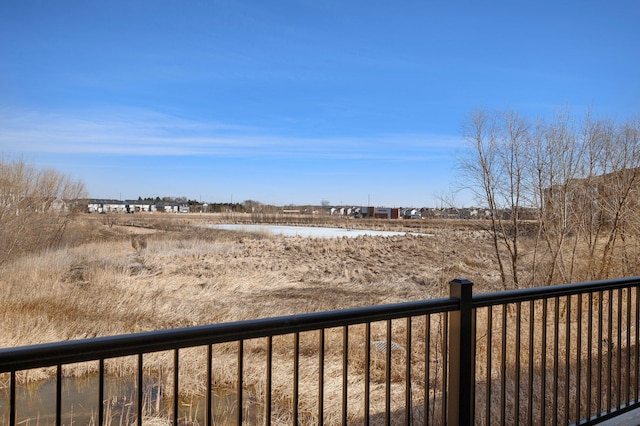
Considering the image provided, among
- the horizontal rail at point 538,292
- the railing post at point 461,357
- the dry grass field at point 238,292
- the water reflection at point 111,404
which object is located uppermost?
the horizontal rail at point 538,292

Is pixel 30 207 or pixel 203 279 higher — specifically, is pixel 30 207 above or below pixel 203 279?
above

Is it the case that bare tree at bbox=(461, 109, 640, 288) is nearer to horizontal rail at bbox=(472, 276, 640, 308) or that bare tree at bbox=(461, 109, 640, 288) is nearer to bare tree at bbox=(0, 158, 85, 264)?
horizontal rail at bbox=(472, 276, 640, 308)

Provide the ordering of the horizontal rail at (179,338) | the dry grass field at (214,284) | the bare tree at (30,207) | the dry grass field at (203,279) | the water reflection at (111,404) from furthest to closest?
the bare tree at (30,207) < the dry grass field at (203,279) < the dry grass field at (214,284) < the water reflection at (111,404) < the horizontal rail at (179,338)

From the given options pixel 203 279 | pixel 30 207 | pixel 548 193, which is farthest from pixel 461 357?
pixel 30 207

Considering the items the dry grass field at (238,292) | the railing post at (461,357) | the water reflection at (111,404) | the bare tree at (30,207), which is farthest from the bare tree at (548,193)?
the bare tree at (30,207)

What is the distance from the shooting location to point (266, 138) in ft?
133

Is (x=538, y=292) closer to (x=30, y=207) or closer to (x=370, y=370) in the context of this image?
(x=370, y=370)

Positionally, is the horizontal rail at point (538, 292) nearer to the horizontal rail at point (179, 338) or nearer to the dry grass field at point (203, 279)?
the horizontal rail at point (179, 338)

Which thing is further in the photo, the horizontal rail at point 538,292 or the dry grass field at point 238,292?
the dry grass field at point 238,292

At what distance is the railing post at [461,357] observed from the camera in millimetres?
2461

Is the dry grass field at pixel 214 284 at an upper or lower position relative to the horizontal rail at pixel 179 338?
lower

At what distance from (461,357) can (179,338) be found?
1.52 metres

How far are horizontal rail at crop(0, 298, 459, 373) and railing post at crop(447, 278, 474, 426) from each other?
0.22m

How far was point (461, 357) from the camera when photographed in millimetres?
2486
